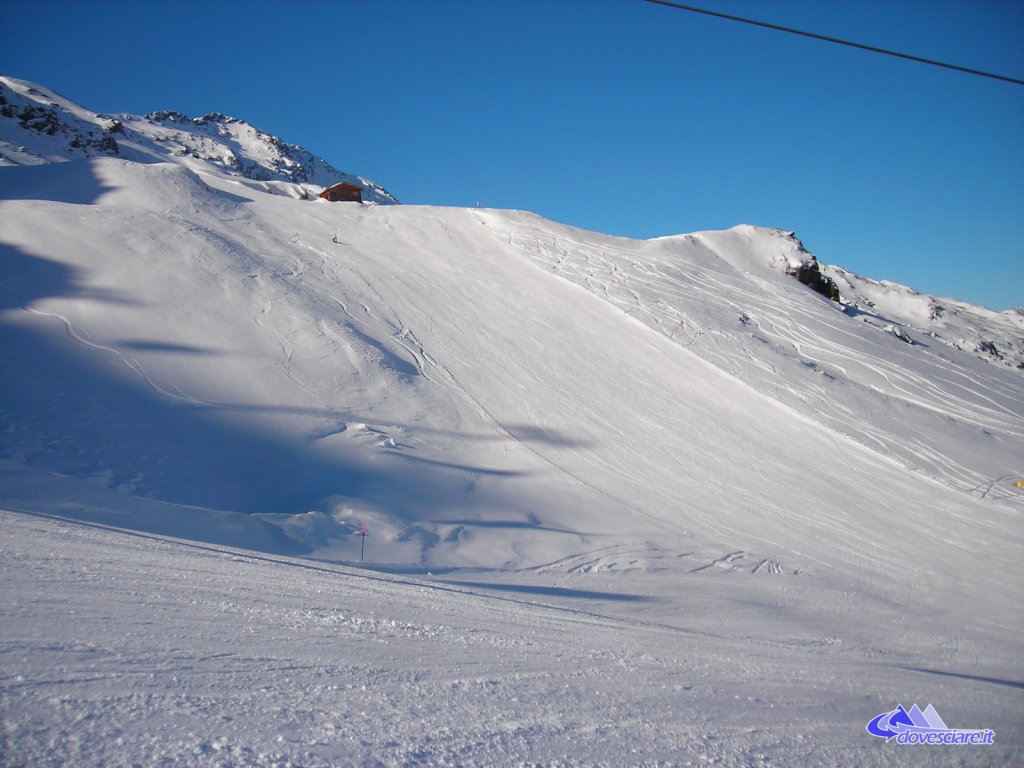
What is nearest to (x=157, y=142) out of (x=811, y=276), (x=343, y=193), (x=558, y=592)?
(x=343, y=193)

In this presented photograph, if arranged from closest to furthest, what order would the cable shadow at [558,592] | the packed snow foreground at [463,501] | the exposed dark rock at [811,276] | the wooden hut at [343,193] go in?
the packed snow foreground at [463,501]
the cable shadow at [558,592]
the exposed dark rock at [811,276]
the wooden hut at [343,193]

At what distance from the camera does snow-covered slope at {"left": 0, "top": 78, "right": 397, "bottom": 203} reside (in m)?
67.9

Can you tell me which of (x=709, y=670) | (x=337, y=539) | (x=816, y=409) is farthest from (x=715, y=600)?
(x=816, y=409)

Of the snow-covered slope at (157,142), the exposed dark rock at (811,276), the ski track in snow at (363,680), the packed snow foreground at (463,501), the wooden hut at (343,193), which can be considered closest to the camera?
the ski track in snow at (363,680)

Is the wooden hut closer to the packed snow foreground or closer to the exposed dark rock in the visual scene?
the packed snow foreground

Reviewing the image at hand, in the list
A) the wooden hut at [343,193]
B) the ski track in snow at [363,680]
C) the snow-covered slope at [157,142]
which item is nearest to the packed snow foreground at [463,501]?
the ski track in snow at [363,680]

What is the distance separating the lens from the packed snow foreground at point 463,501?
3836 millimetres

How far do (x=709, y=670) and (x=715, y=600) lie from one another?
13.8 feet

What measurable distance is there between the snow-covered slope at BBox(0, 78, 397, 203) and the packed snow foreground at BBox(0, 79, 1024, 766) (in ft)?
96.5

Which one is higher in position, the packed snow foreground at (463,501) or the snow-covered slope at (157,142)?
the snow-covered slope at (157,142)
